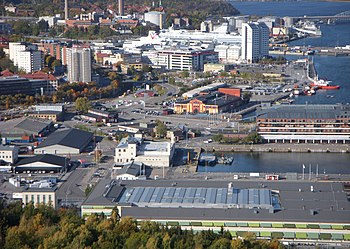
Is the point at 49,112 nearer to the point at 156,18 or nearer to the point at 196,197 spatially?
the point at 196,197

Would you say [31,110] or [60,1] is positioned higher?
[60,1]

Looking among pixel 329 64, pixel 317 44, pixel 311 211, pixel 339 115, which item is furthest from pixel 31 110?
pixel 317 44

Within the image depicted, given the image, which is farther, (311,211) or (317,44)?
(317,44)

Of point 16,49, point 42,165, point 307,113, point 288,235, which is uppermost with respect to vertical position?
point 16,49

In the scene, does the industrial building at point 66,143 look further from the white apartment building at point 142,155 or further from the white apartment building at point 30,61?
the white apartment building at point 30,61

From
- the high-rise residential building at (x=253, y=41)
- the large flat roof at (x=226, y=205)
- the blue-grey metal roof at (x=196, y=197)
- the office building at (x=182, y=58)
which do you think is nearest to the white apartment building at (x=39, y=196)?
the large flat roof at (x=226, y=205)

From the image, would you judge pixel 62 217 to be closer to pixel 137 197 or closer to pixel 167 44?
pixel 137 197

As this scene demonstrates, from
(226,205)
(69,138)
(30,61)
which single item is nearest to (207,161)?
(69,138)
